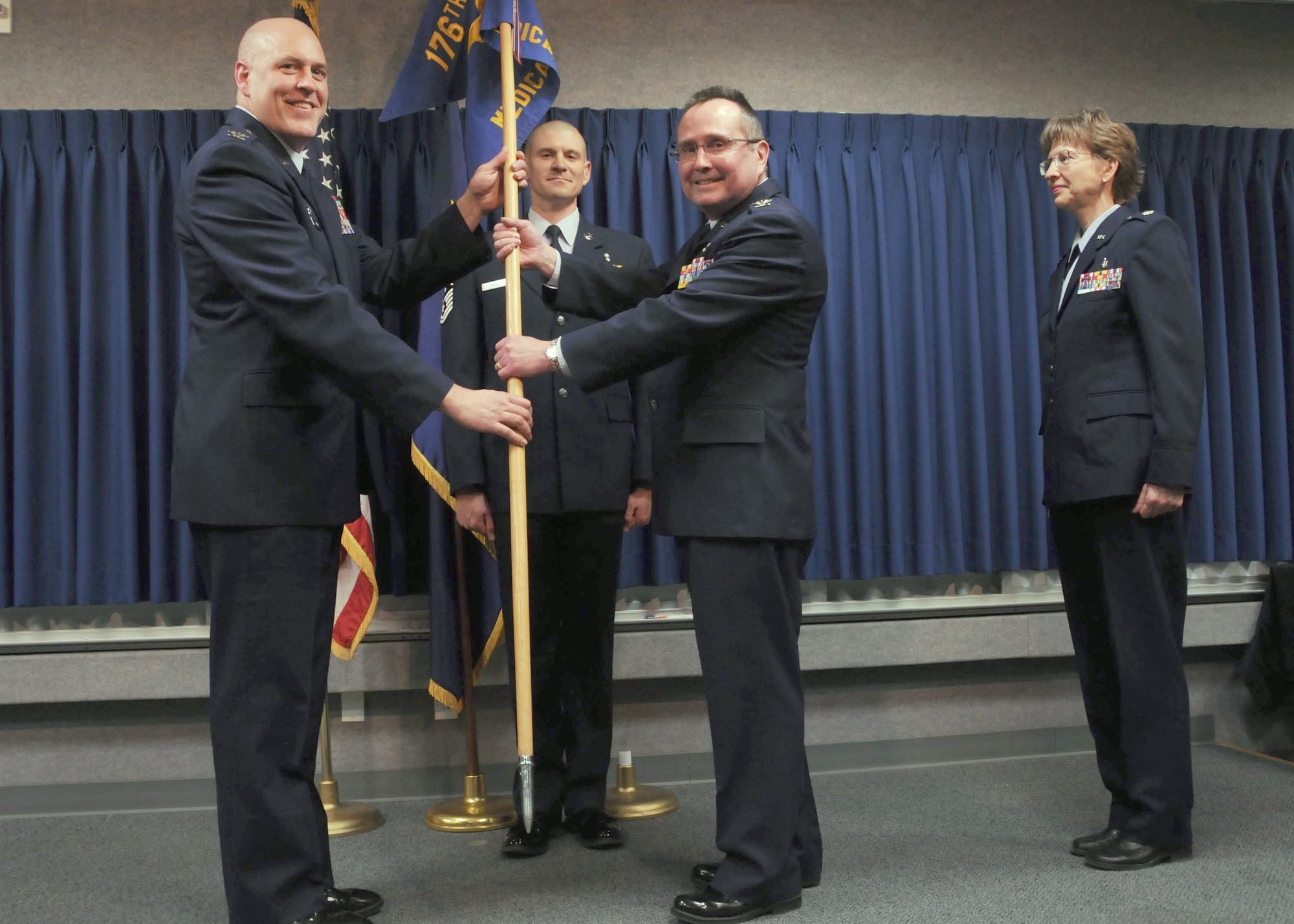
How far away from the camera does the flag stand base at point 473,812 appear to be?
2.95 meters

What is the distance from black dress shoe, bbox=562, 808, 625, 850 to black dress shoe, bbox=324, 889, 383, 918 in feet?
1.85

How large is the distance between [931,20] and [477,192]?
7.17 ft

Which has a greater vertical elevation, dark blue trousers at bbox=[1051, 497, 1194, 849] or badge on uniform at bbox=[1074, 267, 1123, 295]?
badge on uniform at bbox=[1074, 267, 1123, 295]

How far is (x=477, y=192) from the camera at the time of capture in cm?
248

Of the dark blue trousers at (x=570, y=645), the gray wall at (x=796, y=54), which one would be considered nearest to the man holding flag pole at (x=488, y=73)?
the dark blue trousers at (x=570, y=645)

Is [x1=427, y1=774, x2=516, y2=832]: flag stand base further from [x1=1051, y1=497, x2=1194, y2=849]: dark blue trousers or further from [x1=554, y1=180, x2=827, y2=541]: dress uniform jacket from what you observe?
[x1=1051, y1=497, x2=1194, y2=849]: dark blue trousers

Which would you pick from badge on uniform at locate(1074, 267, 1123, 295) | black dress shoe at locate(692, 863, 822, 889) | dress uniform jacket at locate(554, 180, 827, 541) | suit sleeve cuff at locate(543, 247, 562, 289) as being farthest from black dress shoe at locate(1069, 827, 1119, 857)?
suit sleeve cuff at locate(543, 247, 562, 289)

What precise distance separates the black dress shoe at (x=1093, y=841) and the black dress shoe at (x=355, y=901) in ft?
5.30

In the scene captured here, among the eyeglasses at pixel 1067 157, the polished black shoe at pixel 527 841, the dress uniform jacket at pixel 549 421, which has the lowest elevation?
the polished black shoe at pixel 527 841

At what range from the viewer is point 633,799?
3062 millimetres

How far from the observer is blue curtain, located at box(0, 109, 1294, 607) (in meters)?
3.27

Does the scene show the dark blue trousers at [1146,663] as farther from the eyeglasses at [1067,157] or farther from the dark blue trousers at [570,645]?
the dark blue trousers at [570,645]

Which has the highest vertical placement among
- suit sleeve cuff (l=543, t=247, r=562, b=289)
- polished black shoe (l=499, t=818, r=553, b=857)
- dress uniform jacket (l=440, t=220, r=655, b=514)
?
suit sleeve cuff (l=543, t=247, r=562, b=289)

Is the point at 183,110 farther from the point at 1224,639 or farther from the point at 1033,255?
the point at 1224,639
